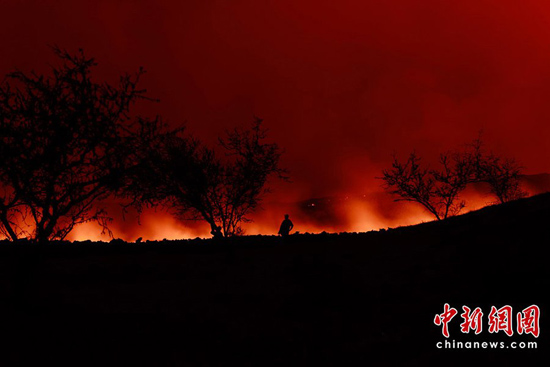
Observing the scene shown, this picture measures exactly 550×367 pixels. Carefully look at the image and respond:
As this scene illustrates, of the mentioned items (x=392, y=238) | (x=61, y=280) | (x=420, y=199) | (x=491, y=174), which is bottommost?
(x=61, y=280)

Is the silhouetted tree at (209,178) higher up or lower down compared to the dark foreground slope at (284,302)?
higher up

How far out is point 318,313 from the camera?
10.6 metres

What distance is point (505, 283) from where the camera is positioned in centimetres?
1030

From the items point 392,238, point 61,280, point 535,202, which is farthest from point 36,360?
point 535,202

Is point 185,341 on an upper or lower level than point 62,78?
lower

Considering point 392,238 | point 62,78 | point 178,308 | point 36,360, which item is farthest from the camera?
point 392,238

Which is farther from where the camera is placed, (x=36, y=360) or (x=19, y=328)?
(x=19, y=328)

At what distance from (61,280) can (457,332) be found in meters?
13.7

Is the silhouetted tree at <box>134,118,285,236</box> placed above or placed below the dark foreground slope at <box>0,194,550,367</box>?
above

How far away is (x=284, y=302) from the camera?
11445 millimetres

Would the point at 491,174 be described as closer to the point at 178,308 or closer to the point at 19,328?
the point at 178,308

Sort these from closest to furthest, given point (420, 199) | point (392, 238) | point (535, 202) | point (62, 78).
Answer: point (62, 78)
point (535, 202)
point (392, 238)
point (420, 199)

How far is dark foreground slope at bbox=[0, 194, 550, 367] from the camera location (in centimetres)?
794

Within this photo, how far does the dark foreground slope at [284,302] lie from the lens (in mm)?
7941
